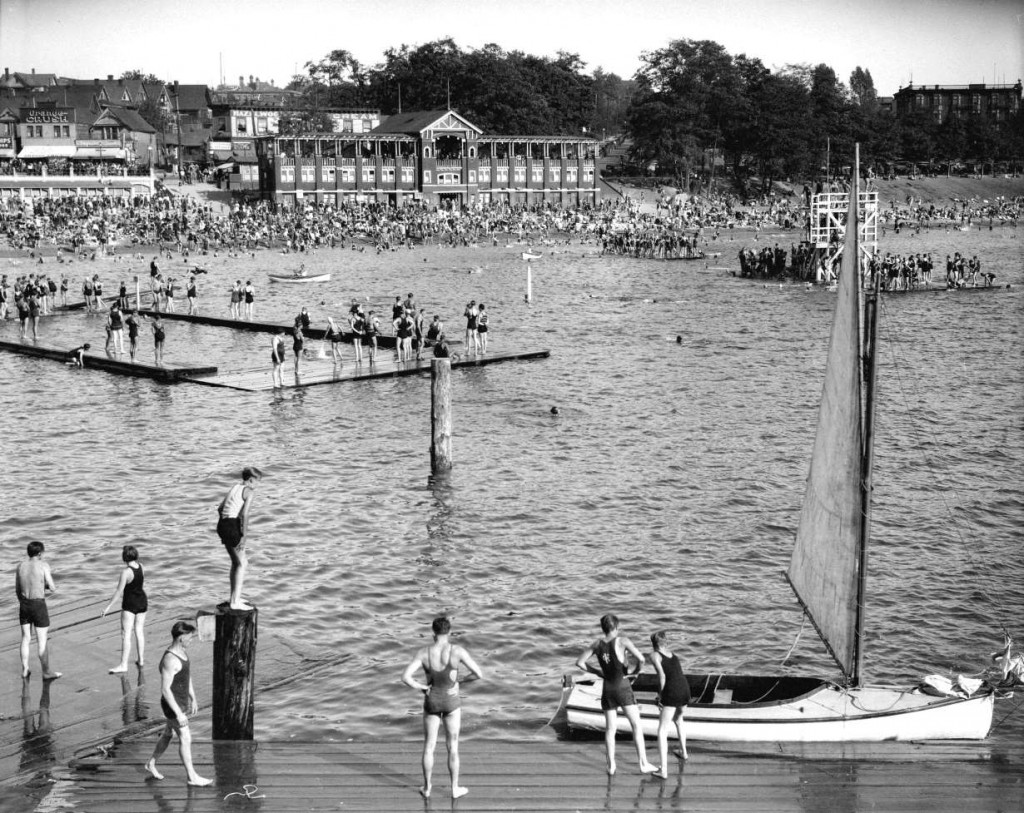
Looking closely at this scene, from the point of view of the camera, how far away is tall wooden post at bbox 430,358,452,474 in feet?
96.8

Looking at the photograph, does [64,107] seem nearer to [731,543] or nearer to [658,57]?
[658,57]

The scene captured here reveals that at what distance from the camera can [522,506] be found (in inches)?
1108

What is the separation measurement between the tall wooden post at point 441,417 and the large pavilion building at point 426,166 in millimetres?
99393

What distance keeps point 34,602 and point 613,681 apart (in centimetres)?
752

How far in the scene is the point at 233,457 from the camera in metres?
31.8

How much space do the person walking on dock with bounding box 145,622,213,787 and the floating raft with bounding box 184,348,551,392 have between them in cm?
2738

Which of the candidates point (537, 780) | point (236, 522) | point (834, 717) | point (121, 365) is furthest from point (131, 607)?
point (121, 365)

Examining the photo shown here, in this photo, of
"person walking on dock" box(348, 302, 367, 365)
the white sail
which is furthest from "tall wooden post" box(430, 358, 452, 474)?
the white sail

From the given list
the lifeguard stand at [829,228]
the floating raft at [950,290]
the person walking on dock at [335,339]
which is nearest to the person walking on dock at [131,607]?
the person walking on dock at [335,339]

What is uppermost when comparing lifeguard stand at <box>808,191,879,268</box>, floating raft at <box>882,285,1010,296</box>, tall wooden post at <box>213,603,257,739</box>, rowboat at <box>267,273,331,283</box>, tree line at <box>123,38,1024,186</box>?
tree line at <box>123,38,1024,186</box>

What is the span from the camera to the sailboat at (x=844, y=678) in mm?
14000

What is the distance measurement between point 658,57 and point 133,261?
96148 millimetres

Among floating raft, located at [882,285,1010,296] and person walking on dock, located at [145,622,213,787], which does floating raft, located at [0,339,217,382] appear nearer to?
person walking on dock, located at [145,622,213,787]

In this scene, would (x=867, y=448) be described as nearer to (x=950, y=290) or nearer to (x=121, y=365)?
(x=121, y=365)
